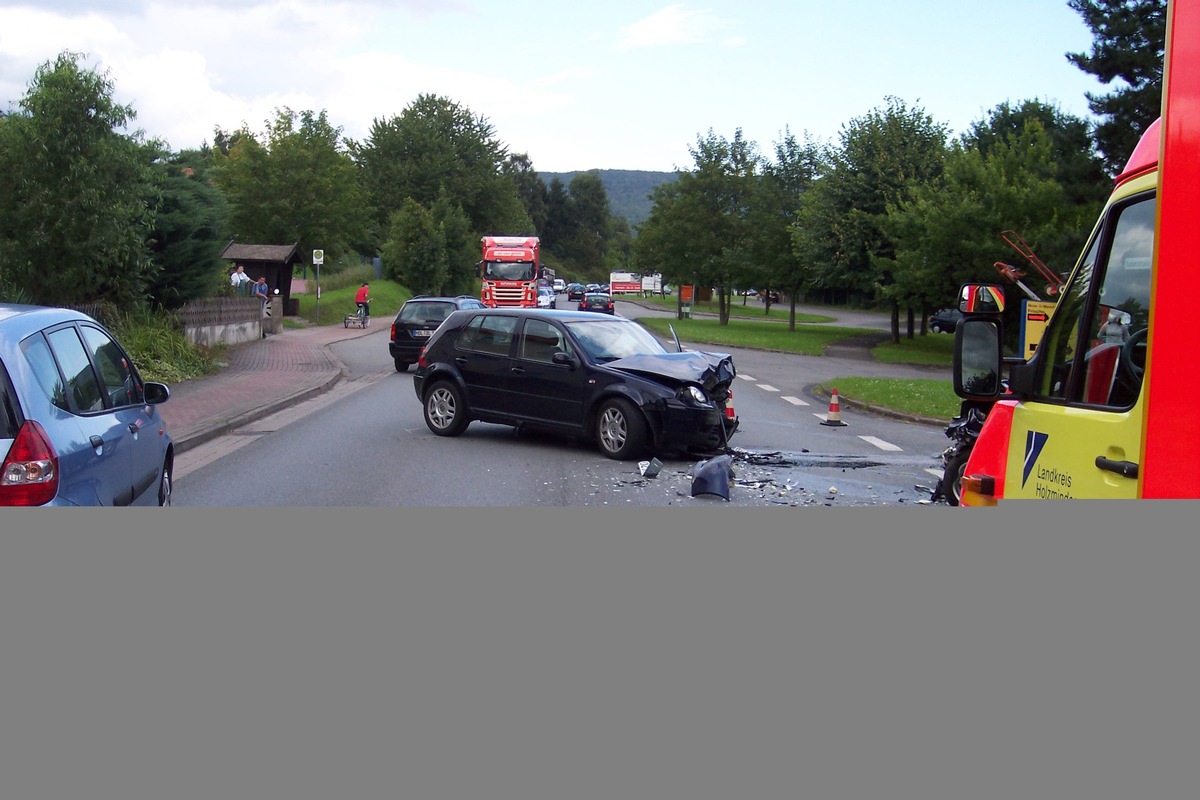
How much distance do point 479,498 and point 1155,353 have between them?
741cm

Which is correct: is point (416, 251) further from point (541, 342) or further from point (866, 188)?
point (541, 342)

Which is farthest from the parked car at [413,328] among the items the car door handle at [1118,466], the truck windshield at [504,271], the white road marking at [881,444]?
the truck windshield at [504,271]

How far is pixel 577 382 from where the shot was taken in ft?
41.8

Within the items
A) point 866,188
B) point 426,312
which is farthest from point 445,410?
point 866,188

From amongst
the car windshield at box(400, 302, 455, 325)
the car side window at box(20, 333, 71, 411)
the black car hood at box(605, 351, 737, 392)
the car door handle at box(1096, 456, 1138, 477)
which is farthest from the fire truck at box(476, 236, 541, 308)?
the car door handle at box(1096, 456, 1138, 477)

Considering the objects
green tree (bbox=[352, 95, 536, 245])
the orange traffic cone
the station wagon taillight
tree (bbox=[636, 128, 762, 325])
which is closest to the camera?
the station wagon taillight

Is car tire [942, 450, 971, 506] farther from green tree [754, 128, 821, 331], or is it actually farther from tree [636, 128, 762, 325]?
tree [636, 128, 762, 325]

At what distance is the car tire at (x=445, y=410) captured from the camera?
45.8 ft

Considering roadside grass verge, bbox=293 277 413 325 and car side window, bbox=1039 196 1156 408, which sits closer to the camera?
car side window, bbox=1039 196 1156 408

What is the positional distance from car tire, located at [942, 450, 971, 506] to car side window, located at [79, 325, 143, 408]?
5955 mm

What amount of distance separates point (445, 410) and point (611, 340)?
7.70 feet

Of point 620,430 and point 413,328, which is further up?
point 413,328

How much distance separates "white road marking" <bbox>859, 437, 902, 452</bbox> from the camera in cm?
1352

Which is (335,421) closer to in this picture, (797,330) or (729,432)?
(729,432)
